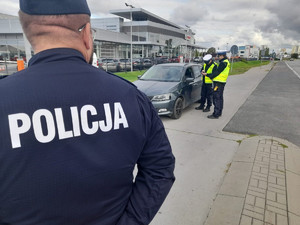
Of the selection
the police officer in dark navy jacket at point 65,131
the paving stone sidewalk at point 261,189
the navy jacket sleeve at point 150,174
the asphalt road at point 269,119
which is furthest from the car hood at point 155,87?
the police officer in dark navy jacket at point 65,131

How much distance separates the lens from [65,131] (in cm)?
89

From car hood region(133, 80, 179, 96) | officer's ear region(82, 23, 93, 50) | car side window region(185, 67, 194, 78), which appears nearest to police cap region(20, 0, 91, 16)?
officer's ear region(82, 23, 93, 50)

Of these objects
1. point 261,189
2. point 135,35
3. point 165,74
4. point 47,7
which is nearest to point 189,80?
point 165,74

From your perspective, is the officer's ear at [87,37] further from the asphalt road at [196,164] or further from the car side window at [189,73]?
the car side window at [189,73]

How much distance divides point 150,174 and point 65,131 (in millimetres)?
550

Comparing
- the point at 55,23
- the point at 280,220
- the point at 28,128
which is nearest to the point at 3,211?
the point at 28,128

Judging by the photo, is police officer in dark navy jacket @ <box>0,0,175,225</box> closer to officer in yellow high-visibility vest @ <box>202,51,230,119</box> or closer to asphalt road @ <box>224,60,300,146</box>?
asphalt road @ <box>224,60,300,146</box>

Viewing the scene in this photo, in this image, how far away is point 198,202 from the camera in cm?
287

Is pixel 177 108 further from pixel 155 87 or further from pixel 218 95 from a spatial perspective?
pixel 218 95

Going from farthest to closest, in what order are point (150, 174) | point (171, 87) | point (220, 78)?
point (220, 78)
point (171, 87)
point (150, 174)

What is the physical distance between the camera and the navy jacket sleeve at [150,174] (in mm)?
1157

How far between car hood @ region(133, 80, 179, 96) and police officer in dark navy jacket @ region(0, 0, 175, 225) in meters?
4.89

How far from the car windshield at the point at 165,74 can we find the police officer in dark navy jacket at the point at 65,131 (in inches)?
225

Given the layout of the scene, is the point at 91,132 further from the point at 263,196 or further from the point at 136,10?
the point at 136,10
